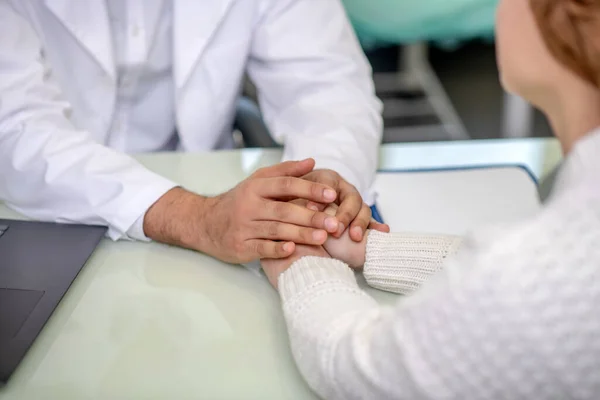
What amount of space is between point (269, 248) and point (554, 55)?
0.42 metres

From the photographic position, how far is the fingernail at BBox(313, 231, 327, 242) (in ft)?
2.82

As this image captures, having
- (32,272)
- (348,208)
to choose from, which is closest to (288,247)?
(348,208)

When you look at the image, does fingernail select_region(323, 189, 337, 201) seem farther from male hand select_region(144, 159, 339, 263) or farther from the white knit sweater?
the white knit sweater

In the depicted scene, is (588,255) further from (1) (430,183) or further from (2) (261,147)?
(2) (261,147)

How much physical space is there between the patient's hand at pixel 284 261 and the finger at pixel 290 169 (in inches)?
5.0

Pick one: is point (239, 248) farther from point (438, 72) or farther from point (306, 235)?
point (438, 72)

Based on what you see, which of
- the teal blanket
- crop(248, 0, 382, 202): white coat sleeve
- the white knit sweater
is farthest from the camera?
the teal blanket

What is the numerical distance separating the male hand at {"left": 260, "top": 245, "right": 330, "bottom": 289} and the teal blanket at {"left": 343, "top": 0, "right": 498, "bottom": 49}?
1.63 meters

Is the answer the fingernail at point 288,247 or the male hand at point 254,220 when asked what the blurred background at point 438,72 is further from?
the fingernail at point 288,247

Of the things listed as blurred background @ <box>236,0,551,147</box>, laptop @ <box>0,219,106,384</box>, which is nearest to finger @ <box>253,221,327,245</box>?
laptop @ <box>0,219,106,384</box>

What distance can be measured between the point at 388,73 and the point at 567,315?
2.90 meters

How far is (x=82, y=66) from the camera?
126 cm

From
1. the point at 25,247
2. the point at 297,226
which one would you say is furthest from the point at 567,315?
the point at 25,247

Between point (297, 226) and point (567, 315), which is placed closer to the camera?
point (567, 315)
